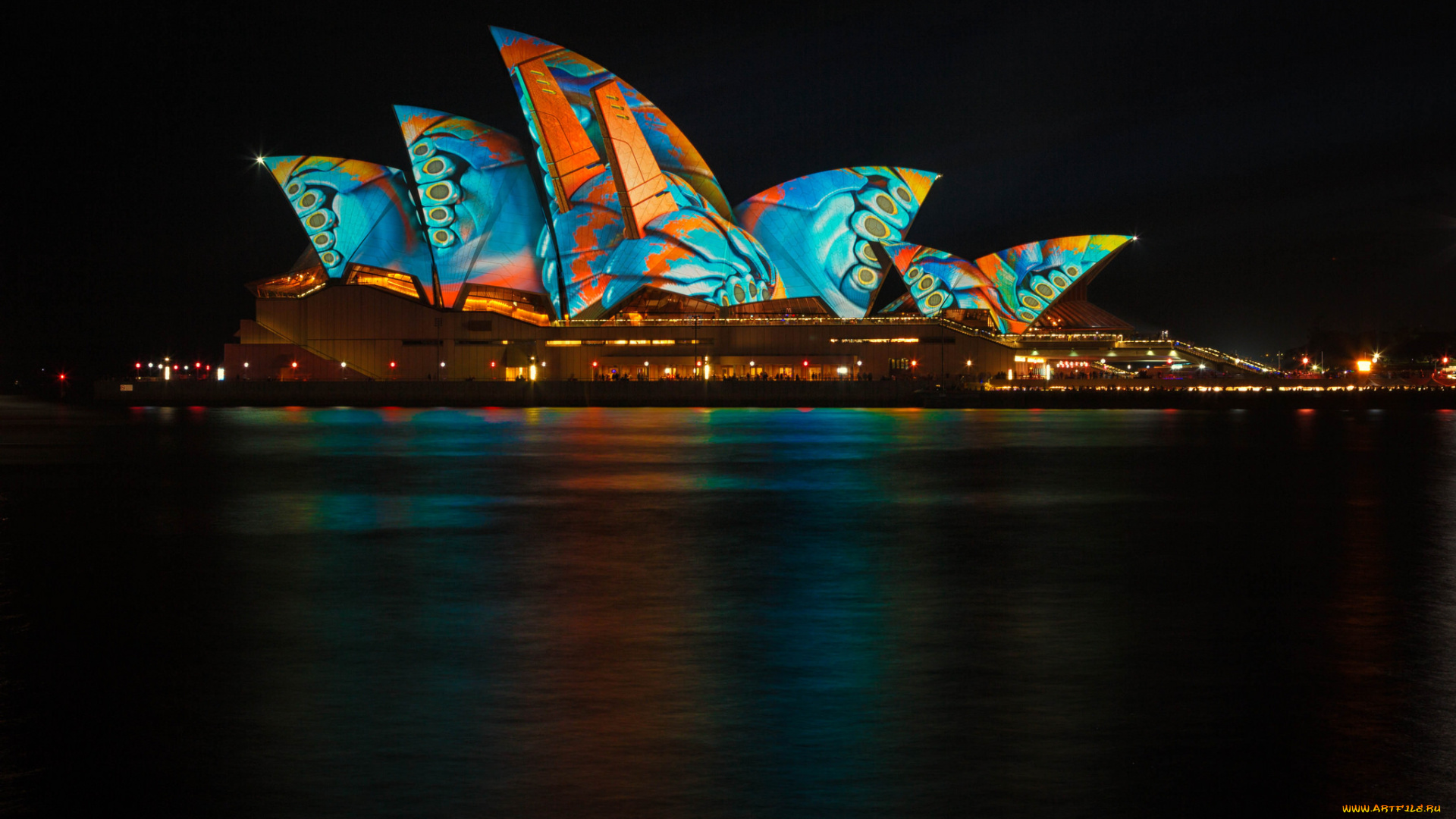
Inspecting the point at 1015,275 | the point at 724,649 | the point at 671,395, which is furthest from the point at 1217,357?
the point at 724,649

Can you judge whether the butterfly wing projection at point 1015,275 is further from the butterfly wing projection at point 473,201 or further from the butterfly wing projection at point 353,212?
the butterfly wing projection at point 353,212

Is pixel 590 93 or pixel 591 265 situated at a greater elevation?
pixel 590 93

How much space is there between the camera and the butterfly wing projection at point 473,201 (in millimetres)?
57062

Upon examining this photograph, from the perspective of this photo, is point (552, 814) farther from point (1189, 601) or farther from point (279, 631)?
point (1189, 601)

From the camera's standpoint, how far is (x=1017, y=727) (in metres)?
5.69

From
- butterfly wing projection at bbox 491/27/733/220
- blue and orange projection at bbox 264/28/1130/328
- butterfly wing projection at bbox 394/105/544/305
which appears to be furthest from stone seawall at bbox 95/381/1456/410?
butterfly wing projection at bbox 491/27/733/220

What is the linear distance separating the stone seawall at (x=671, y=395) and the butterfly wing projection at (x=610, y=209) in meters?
4.40

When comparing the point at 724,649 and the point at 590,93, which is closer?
the point at 724,649

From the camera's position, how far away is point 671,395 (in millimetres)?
61250

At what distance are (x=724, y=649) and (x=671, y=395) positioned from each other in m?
53.9

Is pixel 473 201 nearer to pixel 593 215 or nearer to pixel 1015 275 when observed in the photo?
pixel 593 215

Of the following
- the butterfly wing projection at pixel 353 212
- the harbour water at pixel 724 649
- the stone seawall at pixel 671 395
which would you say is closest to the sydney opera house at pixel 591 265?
the butterfly wing projection at pixel 353 212

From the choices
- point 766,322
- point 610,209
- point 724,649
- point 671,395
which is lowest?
point 724,649

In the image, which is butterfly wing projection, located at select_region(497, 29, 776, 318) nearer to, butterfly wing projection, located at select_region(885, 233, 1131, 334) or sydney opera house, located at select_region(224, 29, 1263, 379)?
sydney opera house, located at select_region(224, 29, 1263, 379)
